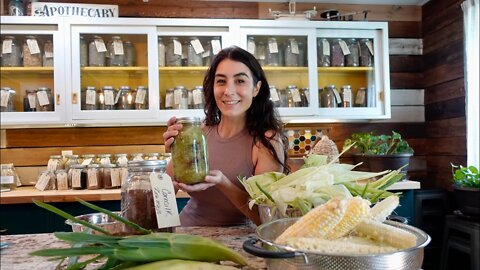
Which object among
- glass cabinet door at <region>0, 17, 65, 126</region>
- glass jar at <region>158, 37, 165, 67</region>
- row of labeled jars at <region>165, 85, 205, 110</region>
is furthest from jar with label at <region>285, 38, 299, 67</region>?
glass cabinet door at <region>0, 17, 65, 126</region>

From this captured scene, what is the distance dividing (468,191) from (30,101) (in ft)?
8.89

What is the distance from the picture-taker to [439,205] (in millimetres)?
Result: 2617

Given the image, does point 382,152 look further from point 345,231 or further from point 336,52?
point 345,231

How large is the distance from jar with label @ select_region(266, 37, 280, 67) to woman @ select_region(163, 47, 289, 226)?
124cm

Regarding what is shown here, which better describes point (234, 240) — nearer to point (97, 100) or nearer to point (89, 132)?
point (97, 100)

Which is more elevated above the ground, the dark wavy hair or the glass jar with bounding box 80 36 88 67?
the glass jar with bounding box 80 36 88 67

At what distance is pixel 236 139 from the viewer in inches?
52.2

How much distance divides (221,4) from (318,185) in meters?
2.32

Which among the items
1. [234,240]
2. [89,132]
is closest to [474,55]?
[234,240]

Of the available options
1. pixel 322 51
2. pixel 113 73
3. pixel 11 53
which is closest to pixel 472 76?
pixel 322 51

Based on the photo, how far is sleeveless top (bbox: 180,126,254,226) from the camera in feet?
4.08

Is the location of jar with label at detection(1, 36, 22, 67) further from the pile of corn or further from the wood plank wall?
the pile of corn

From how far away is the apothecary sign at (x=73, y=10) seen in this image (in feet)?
7.82

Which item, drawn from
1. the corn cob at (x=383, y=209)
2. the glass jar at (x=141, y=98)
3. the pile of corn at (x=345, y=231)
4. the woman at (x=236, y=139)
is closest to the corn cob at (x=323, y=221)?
the pile of corn at (x=345, y=231)
